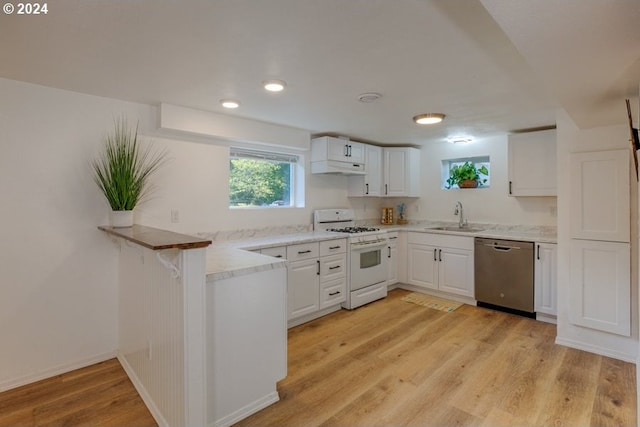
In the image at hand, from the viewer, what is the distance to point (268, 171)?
3.88 meters

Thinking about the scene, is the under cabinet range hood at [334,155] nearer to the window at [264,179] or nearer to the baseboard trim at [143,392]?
the window at [264,179]

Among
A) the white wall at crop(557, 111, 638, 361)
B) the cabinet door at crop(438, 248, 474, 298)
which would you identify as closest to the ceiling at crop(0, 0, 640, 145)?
the white wall at crop(557, 111, 638, 361)

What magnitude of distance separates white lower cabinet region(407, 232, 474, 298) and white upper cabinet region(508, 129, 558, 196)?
84 centimetres

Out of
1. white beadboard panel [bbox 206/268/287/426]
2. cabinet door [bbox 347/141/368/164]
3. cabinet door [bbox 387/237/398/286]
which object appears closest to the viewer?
white beadboard panel [bbox 206/268/287/426]

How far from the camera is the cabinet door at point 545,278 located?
3.33 m

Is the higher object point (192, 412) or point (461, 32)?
point (461, 32)

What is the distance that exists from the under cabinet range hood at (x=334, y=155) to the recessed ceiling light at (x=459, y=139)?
1.24 m

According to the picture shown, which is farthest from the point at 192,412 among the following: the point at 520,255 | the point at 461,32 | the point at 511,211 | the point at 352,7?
the point at 511,211

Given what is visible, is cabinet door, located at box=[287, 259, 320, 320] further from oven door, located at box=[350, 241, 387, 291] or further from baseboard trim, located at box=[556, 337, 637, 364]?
baseboard trim, located at box=[556, 337, 637, 364]

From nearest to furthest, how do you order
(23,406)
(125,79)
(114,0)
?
1. (114,0)
2. (23,406)
3. (125,79)

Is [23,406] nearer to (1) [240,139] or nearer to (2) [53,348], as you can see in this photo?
(2) [53,348]

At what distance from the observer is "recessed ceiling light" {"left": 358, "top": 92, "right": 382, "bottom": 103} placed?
8.22ft

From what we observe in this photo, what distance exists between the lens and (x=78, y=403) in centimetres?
209

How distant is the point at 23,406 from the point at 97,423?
59cm
